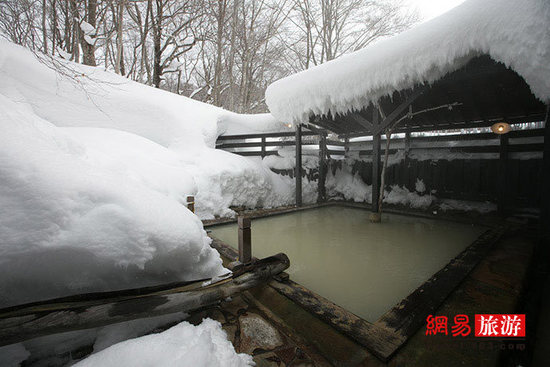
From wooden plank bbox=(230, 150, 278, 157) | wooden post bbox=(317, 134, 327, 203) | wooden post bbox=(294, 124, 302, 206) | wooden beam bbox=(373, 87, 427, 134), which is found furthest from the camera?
wooden plank bbox=(230, 150, 278, 157)

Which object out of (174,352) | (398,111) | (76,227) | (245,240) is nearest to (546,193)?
(398,111)

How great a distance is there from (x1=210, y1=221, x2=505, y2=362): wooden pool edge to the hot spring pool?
7.7 inches

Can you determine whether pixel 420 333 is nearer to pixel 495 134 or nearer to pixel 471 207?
pixel 471 207

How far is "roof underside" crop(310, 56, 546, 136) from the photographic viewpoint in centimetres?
375

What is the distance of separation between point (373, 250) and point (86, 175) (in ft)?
12.3

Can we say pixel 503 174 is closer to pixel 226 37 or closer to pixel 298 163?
pixel 298 163

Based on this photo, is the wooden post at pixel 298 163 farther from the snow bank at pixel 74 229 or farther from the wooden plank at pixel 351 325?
the snow bank at pixel 74 229

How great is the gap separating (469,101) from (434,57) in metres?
2.78

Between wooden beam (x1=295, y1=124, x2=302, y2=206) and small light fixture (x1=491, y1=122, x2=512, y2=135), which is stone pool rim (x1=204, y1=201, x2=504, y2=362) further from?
small light fixture (x1=491, y1=122, x2=512, y2=135)

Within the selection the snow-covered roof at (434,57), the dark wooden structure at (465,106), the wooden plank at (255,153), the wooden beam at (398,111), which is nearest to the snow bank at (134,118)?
the wooden plank at (255,153)

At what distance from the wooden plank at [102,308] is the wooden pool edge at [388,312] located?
627 mm

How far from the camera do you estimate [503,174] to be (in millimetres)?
5477

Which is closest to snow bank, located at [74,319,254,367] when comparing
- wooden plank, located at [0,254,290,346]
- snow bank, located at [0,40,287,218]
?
wooden plank, located at [0,254,290,346]

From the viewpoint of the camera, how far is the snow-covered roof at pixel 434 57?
240 centimetres
